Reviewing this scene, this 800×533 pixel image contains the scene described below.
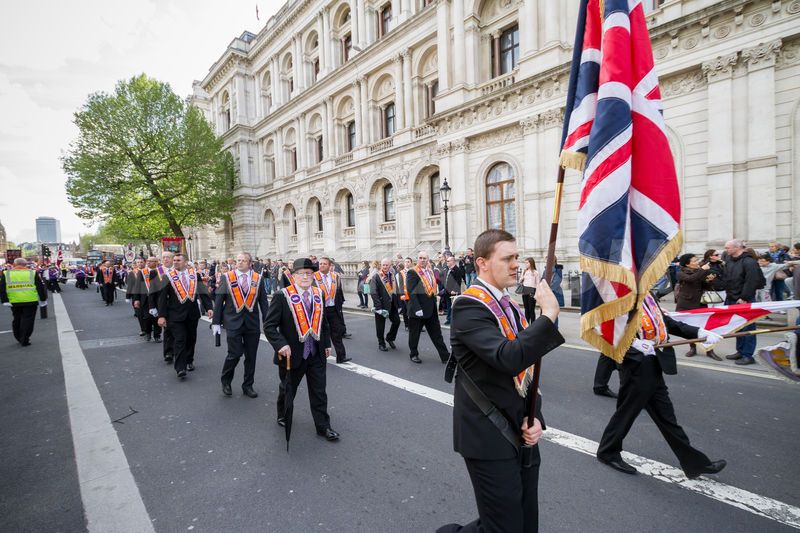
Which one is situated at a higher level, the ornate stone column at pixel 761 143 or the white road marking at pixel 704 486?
the ornate stone column at pixel 761 143

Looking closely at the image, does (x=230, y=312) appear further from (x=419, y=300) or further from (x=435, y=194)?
(x=435, y=194)

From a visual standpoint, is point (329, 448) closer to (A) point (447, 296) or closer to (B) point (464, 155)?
(A) point (447, 296)

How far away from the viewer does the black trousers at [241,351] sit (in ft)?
19.0

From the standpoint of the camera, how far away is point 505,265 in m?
2.03

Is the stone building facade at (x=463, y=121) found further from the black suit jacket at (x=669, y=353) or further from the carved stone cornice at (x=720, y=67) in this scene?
the black suit jacket at (x=669, y=353)

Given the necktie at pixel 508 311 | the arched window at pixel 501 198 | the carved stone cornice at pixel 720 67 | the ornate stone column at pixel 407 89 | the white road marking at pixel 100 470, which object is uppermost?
the ornate stone column at pixel 407 89

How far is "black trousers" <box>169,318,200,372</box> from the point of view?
671 centimetres

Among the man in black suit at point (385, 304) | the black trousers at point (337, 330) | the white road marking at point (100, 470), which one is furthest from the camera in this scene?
the man in black suit at point (385, 304)

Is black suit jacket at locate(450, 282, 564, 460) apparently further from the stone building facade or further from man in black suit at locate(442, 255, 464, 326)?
the stone building facade

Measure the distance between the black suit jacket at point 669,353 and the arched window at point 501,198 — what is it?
1486 centimetres

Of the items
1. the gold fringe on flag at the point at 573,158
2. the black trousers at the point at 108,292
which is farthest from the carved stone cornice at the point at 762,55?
the black trousers at the point at 108,292

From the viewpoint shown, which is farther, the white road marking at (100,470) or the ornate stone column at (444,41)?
the ornate stone column at (444,41)

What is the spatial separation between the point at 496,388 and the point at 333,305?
6226 millimetres

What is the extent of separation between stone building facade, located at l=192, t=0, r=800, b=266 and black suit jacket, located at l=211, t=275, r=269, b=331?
13.1 metres
